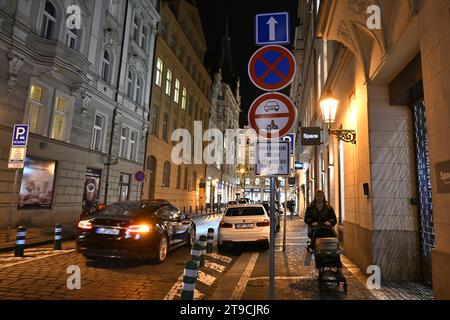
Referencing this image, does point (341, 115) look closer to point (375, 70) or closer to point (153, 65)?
point (375, 70)

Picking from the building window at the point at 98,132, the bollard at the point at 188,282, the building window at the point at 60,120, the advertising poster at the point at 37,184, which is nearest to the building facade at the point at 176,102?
the building window at the point at 98,132

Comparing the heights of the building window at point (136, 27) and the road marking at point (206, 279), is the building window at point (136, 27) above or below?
above

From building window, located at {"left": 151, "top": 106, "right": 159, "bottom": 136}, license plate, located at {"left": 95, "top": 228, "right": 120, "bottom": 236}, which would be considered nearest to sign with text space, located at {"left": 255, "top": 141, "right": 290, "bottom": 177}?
license plate, located at {"left": 95, "top": 228, "right": 120, "bottom": 236}

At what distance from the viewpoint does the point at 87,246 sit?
816 cm

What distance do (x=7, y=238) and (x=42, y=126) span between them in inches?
278

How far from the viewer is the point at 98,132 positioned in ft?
69.7

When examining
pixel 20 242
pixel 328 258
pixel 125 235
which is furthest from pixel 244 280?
pixel 20 242

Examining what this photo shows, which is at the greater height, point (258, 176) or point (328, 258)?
point (258, 176)

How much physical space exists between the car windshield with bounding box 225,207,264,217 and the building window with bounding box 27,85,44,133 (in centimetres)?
1041

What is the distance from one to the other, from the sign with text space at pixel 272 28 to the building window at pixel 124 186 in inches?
809

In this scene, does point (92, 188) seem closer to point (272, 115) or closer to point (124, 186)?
point (124, 186)

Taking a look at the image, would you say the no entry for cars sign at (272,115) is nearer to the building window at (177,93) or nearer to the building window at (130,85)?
the building window at (130,85)

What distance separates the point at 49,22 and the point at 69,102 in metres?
3.96

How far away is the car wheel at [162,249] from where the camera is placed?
28.5 ft
